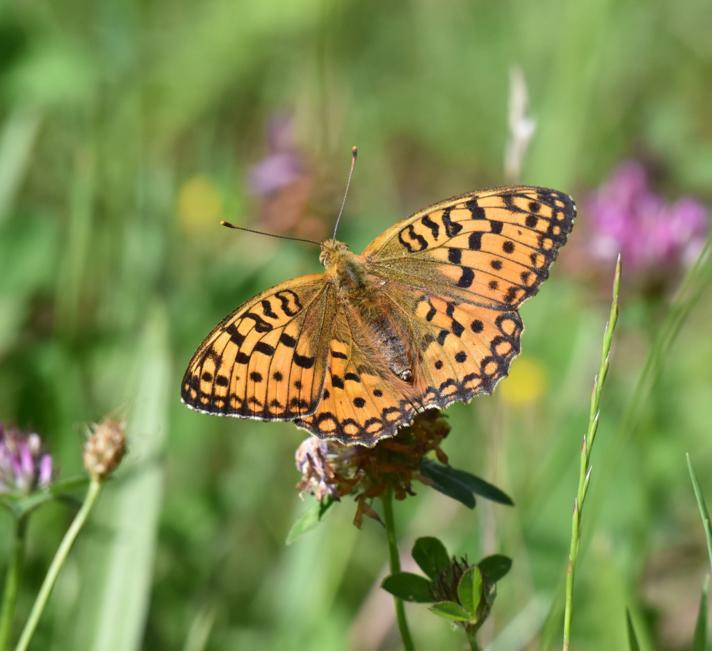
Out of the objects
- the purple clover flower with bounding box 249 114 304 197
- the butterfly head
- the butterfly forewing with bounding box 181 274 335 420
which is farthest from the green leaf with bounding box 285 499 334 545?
the purple clover flower with bounding box 249 114 304 197

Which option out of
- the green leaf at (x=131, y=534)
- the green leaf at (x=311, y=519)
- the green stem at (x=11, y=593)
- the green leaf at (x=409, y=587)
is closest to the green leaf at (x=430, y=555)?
the green leaf at (x=409, y=587)

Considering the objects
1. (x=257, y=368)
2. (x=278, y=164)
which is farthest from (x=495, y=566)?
(x=278, y=164)

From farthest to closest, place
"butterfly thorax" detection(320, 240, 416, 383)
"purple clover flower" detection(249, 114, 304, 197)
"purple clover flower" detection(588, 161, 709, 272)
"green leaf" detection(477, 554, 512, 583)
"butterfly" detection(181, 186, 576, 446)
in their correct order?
"purple clover flower" detection(249, 114, 304, 197)
"purple clover flower" detection(588, 161, 709, 272)
"butterfly thorax" detection(320, 240, 416, 383)
"butterfly" detection(181, 186, 576, 446)
"green leaf" detection(477, 554, 512, 583)

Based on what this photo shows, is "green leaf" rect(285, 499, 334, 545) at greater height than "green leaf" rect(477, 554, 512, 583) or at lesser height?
greater

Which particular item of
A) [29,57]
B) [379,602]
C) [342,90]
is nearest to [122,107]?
[29,57]

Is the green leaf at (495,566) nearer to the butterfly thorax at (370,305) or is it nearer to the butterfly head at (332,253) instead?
the butterfly thorax at (370,305)

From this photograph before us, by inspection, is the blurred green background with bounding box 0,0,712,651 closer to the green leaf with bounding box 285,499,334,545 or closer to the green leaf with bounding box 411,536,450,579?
the green leaf with bounding box 411,536,450,579
